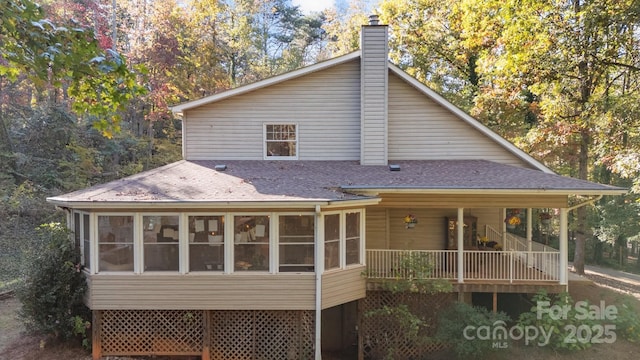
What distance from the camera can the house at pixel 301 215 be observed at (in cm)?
829

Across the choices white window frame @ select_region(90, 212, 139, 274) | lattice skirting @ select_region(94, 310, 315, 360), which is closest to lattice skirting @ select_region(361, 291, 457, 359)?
lattice skirting @ select_region(94, 310, 315, 360)

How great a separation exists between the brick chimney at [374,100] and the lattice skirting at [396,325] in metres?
3.83

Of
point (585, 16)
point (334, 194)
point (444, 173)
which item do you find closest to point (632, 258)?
point (585, 16)

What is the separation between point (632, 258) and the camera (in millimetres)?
30797

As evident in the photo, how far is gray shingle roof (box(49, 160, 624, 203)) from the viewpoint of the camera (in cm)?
809

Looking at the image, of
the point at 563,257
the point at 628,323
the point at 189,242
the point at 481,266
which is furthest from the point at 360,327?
the point at 628,323

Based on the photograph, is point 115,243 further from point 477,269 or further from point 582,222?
point 582,222

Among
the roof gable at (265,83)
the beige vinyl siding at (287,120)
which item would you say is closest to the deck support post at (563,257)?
the beige vinyl siding at (287,120)

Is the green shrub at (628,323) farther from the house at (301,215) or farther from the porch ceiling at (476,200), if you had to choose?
the porch ceiling at (476,200)

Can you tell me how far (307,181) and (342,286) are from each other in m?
2.66

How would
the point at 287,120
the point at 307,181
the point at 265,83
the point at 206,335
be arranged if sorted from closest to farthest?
the point at 206,335, the point at 307,181, the point at 265,83, the point at 287,120

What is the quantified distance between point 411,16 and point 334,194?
16006mm

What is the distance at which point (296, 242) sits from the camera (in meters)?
8.40

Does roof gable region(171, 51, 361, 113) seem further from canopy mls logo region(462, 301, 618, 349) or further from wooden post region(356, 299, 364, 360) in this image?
canopy mls logo region(462, 301, 618, 349)
